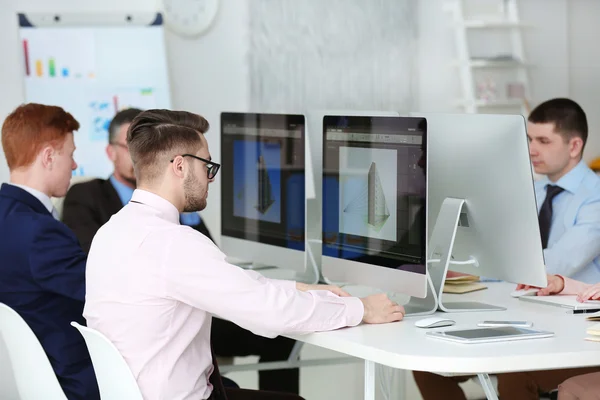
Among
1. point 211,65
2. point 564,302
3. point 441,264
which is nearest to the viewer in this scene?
point 441,264

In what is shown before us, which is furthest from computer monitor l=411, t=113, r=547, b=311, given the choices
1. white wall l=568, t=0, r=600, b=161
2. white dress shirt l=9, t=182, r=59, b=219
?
white wall l=568, t=0, r=600, b=161

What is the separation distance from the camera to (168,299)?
2170 mm

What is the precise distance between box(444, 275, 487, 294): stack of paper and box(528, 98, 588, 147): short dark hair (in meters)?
0.88

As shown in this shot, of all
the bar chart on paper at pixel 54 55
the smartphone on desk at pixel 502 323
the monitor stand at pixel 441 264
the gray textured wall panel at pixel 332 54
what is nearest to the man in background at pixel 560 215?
the monitor stand at pixel 441 264

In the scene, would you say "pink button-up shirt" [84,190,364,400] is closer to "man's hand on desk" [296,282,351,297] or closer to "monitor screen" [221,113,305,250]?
"man's hand on desk" [296,282,351,297]

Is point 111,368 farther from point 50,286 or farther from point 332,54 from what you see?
point 332,54

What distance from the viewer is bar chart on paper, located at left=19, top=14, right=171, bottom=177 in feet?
16.0

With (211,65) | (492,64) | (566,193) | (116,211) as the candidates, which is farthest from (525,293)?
(492,64)

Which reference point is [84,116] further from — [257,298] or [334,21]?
[257,298]

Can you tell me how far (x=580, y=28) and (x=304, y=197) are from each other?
4.02m

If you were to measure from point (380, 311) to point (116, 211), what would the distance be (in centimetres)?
178

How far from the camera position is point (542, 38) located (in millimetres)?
6262

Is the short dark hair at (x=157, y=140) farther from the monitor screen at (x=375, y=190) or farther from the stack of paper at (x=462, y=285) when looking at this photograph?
the stack of paper at (x=462, y=285)

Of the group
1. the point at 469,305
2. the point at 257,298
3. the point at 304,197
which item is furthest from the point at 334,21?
the point at 257,298
